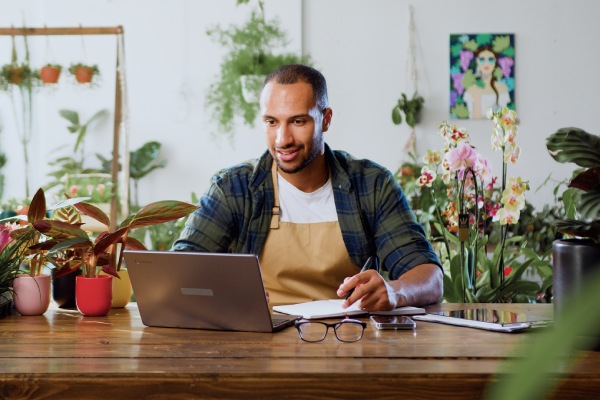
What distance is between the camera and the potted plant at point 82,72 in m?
5.07

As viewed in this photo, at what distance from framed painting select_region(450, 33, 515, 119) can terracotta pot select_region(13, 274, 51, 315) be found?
151 inches

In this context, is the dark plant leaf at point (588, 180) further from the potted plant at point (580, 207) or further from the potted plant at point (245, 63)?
the potted plant at point (245, 63)

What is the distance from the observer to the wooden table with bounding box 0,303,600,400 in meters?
1.32

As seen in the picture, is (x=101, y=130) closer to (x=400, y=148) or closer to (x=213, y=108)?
(x=213, y=108)

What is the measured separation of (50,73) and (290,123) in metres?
3.01

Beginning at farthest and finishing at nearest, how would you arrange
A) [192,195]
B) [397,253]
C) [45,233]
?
[192,195] → [397,253] → [45,233]

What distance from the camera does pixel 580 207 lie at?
1.44 m

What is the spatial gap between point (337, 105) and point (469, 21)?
3.44ft

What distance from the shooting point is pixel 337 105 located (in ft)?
17.6

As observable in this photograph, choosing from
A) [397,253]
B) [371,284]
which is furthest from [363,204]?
[371,284]

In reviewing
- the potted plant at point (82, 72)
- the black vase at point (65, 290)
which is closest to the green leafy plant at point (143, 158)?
the potted plant at point (82, 72)

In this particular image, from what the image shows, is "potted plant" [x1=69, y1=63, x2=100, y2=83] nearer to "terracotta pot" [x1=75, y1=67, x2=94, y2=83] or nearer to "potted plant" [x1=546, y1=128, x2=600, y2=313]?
"terracotta pot" [x1=75, y1=67, x2=94, y2=83]

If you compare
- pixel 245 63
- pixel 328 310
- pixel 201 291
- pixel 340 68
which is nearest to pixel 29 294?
pixel 201 291

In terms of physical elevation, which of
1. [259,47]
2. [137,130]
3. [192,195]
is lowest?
[192,195]
